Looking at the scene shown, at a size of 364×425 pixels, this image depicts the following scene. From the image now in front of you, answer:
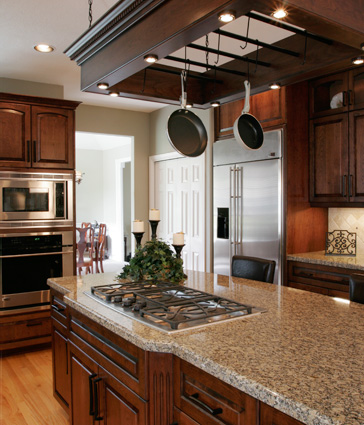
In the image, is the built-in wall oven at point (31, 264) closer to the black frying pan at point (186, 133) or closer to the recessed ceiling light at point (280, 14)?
the black frying pan at point (186, 133)

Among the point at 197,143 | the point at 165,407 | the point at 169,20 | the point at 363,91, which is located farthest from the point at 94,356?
the point at 363,91

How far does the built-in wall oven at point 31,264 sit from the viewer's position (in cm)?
381

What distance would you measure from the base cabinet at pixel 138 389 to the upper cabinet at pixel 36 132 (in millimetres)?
2095

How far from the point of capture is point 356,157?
3598 millimetres

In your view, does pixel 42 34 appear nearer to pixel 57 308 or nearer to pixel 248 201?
pixel 57 308

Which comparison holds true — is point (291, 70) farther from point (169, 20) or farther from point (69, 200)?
point (69, 200)

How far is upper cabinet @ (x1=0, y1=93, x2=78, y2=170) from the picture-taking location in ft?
12.6

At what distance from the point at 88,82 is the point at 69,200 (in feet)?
6.66

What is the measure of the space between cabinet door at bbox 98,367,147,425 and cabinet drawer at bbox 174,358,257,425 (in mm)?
188

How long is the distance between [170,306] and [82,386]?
0.71m

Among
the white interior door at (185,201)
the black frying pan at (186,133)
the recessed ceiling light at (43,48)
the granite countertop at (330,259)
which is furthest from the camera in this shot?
the white interior door at (185,201)

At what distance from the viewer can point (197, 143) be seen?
98.3 inches

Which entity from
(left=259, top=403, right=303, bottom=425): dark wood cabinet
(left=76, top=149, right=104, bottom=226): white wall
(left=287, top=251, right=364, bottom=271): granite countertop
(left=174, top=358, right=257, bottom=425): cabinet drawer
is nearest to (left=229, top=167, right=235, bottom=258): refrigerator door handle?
(left=287, top=251, right=364, bottom=271): granite countertop

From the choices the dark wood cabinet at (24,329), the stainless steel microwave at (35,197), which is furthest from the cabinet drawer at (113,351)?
the stainless steel microwave at (35,197)
